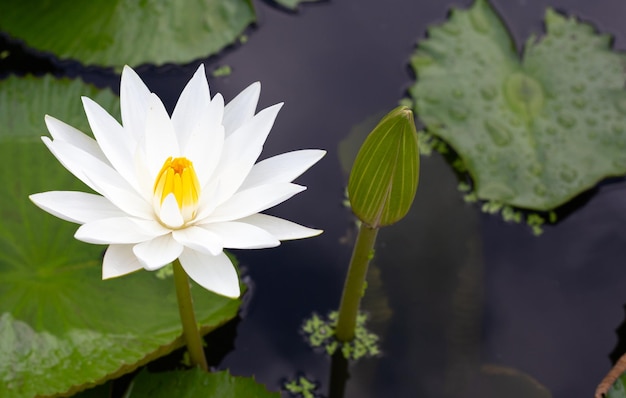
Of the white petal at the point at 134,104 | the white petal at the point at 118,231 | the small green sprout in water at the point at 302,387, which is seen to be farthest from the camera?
the small green sprout in water at the point at 302,387

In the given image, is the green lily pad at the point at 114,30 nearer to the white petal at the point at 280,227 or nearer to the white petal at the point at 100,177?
the white petal at the point at 100,177

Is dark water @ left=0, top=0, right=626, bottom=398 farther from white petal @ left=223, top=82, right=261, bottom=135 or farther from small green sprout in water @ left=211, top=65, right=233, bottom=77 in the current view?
white petal @ left=223, top=82, right=261, bottom=135

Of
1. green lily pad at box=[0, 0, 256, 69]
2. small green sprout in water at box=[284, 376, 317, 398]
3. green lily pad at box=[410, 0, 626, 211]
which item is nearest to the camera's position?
small green sprout in water at box=[284, 376, 317, 398]

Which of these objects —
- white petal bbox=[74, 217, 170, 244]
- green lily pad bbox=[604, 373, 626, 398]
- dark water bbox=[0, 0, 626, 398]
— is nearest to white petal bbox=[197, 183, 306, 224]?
white petal bbox=[74, 217, 170, 244]

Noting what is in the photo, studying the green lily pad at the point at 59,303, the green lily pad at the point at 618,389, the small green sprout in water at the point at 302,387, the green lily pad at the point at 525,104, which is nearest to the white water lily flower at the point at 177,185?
the green lily pad at the point at 59,303

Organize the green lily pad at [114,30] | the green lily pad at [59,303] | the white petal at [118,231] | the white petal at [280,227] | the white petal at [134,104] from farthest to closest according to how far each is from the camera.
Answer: the green lily pad at [114,30] → the green lily pad at [59,303] → the white petal at [134,104] → the white petal at [280,227] → the white petal at [118,231]

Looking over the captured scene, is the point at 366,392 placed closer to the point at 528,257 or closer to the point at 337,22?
the point at 528,257

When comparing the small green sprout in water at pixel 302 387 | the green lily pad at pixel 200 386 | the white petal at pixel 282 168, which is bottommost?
the small green sprout in water at pixel 302 387
